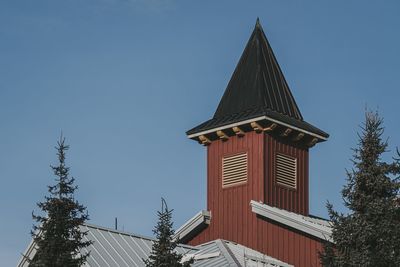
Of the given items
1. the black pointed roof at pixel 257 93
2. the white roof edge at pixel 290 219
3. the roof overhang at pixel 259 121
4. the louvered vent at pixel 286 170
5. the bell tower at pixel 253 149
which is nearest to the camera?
the white roof edge at pixel 290 219

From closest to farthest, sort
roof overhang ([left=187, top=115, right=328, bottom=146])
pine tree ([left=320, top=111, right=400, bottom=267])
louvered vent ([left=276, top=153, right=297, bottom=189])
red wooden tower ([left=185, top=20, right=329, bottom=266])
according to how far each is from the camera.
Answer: pine tree ([left=320, top=111, right=400, bottom=267]), red wooden tower ([left=185, top=20, right=329, bottom=266]), roof overhang ([left=187, top=115, right=328, bottom=146]), louvered vent ([left=276, top=153, right=297, bottom=189])

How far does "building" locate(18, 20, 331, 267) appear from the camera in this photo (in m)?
29.2

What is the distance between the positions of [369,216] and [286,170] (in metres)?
12.6

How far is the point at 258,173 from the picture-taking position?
99.9 feet

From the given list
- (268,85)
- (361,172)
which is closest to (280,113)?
(268,85)

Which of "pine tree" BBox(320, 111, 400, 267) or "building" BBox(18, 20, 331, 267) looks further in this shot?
"building" BBox(18, 20, 331, 267)

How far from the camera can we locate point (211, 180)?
32.1m

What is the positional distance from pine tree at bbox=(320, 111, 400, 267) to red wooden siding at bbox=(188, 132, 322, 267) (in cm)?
971

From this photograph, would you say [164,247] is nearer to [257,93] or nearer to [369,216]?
[369,216]

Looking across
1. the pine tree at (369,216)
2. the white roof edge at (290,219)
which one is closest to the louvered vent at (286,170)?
the white roof edge at (290,219)

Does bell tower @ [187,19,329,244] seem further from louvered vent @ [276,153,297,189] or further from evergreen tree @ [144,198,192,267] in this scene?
evergreen tree @ [144,198,192,267]

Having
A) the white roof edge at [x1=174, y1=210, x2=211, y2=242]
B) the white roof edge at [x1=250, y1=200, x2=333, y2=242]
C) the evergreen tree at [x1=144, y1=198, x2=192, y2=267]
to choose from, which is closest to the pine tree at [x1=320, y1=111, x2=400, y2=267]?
the evergreen tree at [x1=144, y1=198, x2=192, y2=267]

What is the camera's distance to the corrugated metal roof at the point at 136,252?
25734 mm

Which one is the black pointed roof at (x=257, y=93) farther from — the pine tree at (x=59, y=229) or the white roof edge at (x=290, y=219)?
the pine tree at (x=59, y=229)
